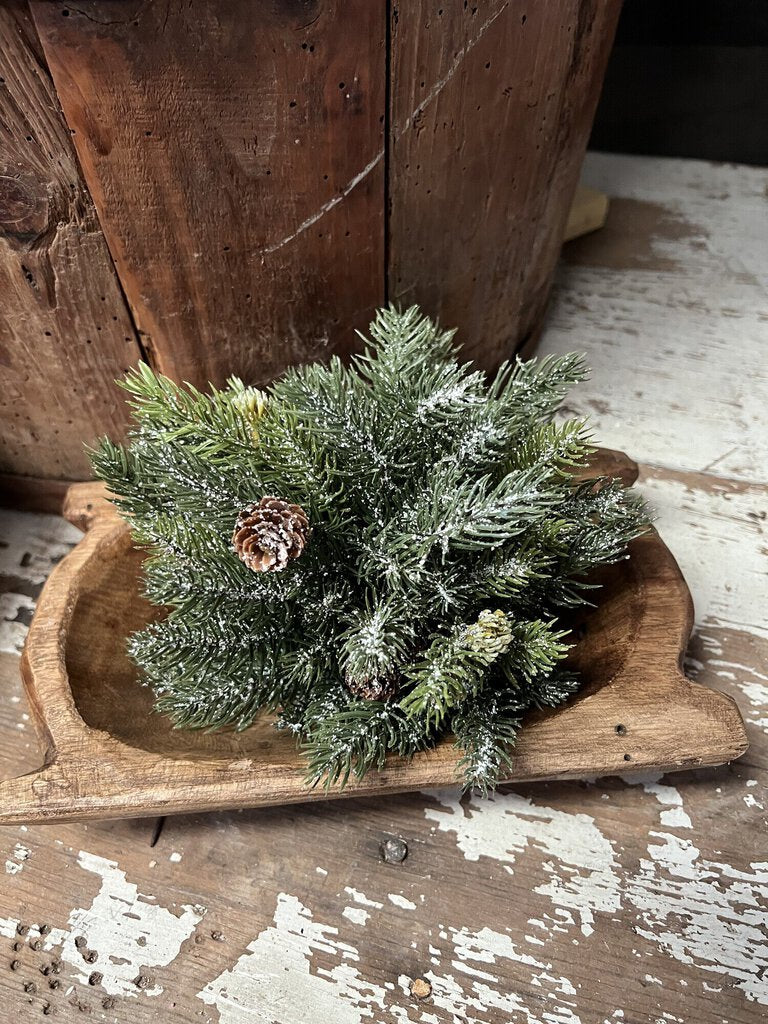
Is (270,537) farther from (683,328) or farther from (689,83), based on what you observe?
(689,83)

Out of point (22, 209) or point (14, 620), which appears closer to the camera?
point (22, 209)

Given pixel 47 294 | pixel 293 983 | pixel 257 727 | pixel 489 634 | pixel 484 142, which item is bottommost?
pixel 293 983

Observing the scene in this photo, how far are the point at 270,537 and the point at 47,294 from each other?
0.89 feet

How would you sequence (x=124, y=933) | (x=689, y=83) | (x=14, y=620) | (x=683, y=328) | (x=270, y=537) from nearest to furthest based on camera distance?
(x=270, y=537) < (x=124, y=933) < (x=14, y=620) < (x=683, y=328) < (x=689, y=83)

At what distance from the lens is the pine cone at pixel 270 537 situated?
39 cm

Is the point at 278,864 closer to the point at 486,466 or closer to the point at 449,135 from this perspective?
the point at 486,466

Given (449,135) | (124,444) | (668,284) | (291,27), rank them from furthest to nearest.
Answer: (668,284) → (124,444) → (449,135) → (291,27)

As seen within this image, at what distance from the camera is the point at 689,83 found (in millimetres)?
1022

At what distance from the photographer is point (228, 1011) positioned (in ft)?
1.51

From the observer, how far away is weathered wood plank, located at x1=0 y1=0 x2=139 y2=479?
1.38 ft

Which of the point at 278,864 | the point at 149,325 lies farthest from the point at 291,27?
the point at 278,864

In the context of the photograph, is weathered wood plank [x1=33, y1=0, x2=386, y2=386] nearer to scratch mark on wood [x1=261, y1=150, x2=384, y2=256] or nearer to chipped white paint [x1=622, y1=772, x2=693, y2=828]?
scratch mark on wood [x1=261, y1=150, x2=384, y2=256]

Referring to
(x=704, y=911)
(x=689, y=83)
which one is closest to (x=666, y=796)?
(x=704, y=911)

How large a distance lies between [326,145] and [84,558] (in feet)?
1.08
